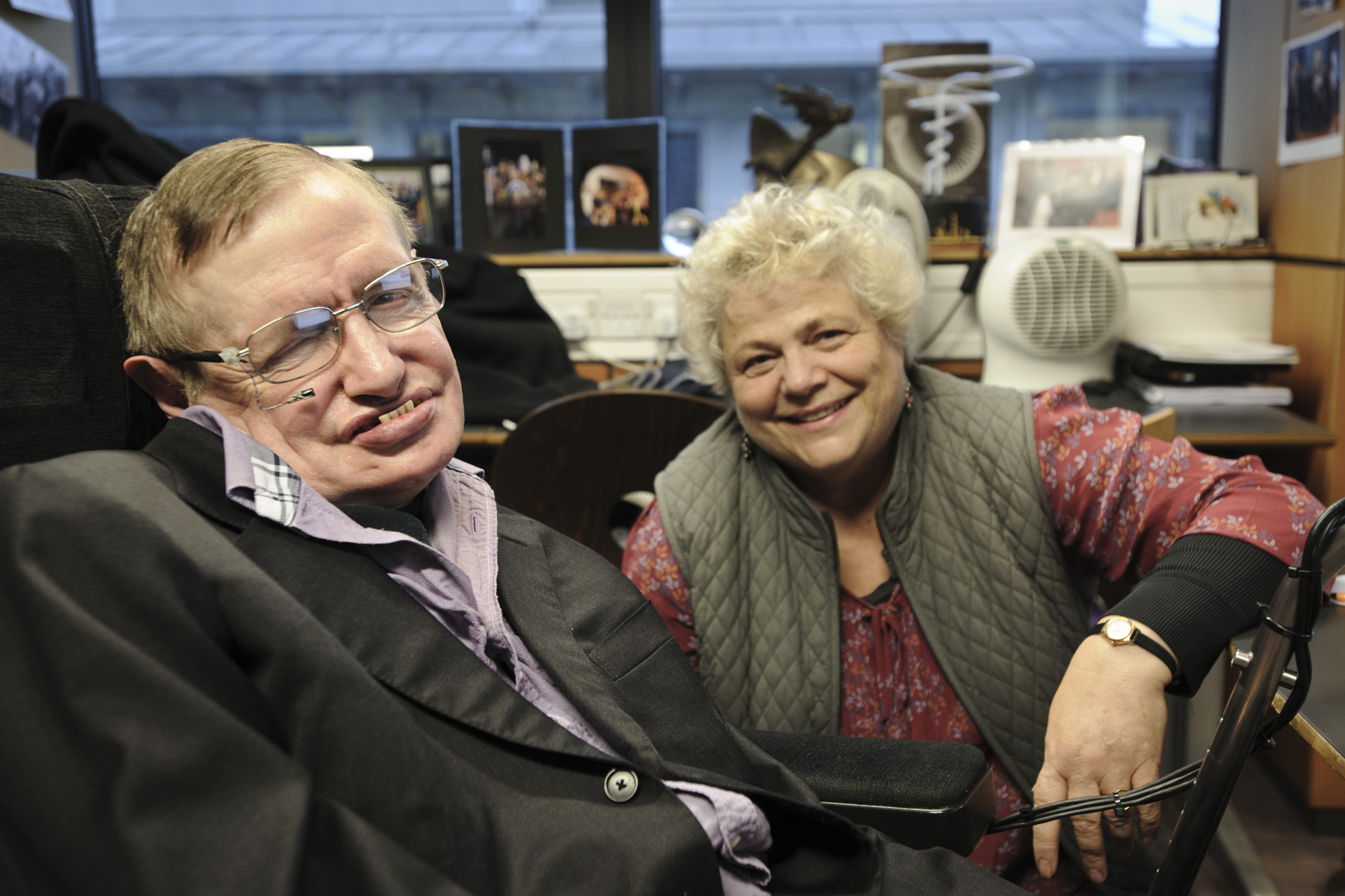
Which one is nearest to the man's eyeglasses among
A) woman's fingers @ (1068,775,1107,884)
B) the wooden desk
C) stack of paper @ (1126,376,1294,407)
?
woman's fingers @ (1068,775,1107,884)

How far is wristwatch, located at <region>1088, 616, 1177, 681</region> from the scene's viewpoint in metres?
0.98

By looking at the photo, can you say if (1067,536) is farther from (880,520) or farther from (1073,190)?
(1073,190)

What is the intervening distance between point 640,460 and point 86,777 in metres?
1.10

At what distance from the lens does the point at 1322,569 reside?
71 centimetres

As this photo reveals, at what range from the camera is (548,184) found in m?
2.75

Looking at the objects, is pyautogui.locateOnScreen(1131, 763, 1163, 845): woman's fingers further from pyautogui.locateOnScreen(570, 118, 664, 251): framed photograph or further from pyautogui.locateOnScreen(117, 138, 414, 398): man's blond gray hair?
pyautogui.locateOnScreen(570, 118, 664, 251): framed photograph

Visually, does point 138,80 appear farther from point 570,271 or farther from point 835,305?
point 835,305

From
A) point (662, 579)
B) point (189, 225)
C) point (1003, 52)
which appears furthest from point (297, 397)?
point (1003, 52)

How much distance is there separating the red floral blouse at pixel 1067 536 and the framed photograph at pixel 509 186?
1.58 metres

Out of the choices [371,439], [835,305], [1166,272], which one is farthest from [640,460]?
[1166,272]

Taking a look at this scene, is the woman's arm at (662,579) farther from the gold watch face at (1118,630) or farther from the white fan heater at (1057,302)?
the white fan heater at (1057,302)

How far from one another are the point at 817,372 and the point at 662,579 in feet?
1.10

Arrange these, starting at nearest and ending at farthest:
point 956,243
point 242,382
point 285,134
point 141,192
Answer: point 242,382 → point 141,192 → point 956,243 → point 285,134

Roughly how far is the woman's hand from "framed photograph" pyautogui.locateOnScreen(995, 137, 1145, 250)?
1687 millimetres
